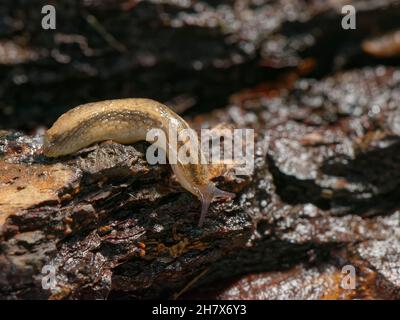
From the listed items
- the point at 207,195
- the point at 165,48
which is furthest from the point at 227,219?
the point at 165,48

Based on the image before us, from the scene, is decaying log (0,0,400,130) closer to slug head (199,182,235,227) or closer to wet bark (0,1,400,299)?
wet bark (0,1,400,299)

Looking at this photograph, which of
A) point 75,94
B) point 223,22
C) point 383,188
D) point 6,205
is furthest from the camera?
point 223,22

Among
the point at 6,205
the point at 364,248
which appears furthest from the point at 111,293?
the point at 364,248

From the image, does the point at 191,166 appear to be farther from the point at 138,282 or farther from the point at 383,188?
the point at 383,188

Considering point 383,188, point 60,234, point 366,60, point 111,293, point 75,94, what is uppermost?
point 366,60

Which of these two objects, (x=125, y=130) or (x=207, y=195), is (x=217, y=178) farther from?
(x=125, y=130)

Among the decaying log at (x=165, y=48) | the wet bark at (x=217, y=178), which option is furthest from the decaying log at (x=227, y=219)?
the decaying log at (x=165, y=48)

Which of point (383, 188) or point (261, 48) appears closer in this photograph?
point (383, 188)
